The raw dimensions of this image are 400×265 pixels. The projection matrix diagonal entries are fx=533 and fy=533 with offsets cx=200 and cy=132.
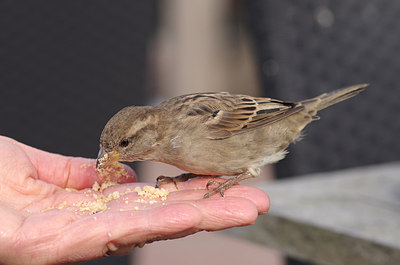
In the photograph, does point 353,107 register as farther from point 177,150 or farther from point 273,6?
point 177,150

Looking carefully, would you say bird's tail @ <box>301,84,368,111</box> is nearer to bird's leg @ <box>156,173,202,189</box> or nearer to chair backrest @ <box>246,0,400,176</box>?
chair backrest @ <box>246,0,400,176</box>

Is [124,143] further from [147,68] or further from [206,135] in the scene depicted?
[147,68]

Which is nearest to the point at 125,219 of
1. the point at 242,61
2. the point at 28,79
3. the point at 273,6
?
the point at 28,79

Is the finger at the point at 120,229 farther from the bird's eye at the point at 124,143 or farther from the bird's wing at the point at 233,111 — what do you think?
the bird's wing at the point at 233,111

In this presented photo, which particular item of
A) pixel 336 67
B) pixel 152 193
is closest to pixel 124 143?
pixel 152 193

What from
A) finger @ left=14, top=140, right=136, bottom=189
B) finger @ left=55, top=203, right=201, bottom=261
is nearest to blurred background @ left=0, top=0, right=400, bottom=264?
finger @ left=14, top=140, right=136, bottom=189

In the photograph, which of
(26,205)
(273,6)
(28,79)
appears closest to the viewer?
(26,205)

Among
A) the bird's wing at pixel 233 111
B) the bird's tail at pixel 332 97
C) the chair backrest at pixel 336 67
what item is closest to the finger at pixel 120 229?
the bird's wing at pixel 233 111
